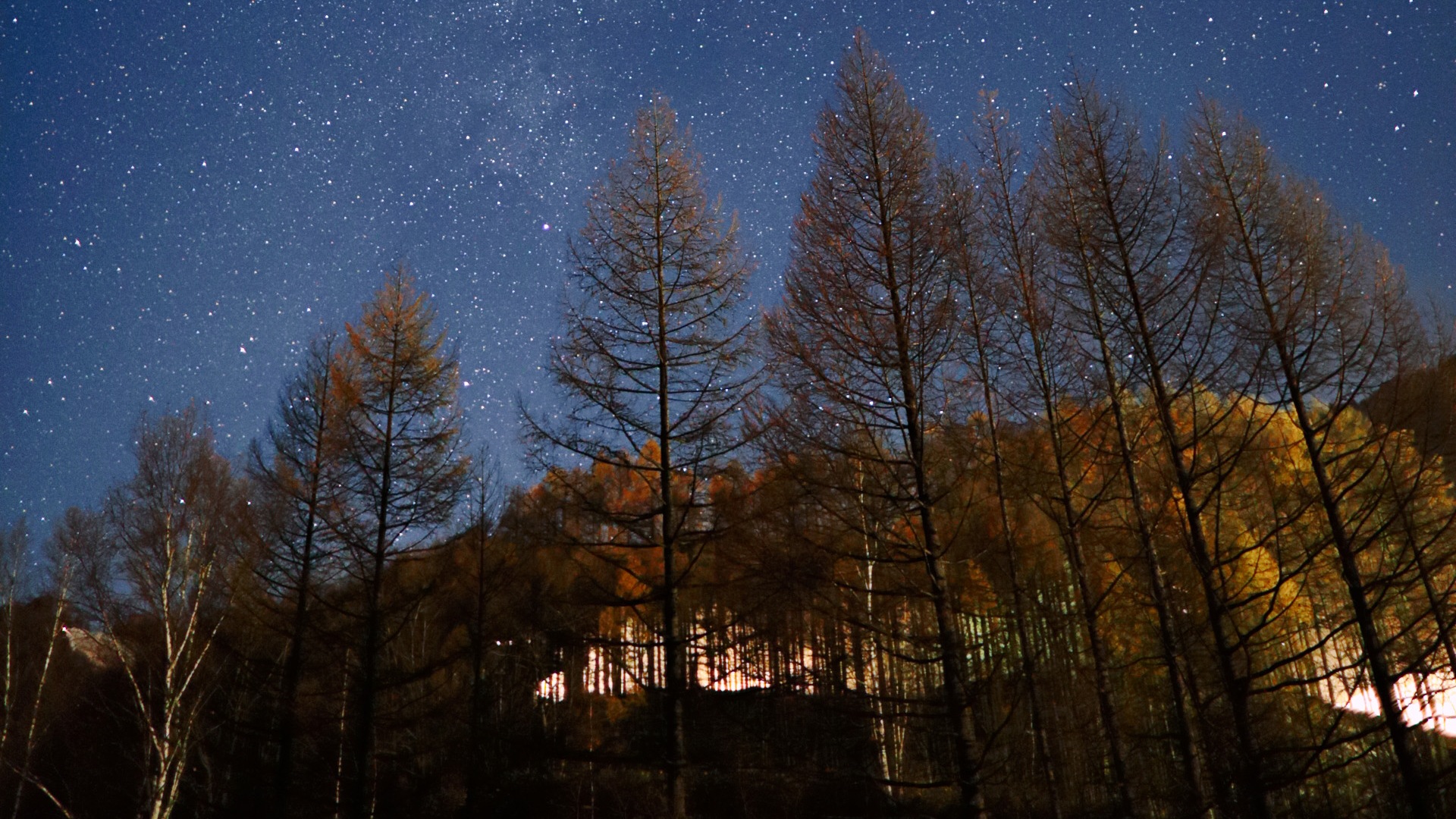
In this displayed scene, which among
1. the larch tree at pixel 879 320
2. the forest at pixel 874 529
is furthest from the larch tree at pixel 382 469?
the larch tree at pixel 879 320

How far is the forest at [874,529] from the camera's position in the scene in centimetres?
576

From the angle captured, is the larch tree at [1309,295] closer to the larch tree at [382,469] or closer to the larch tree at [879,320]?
the larch tree at [879,320]

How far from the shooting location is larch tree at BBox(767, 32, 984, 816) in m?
6.46

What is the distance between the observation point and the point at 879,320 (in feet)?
23.4

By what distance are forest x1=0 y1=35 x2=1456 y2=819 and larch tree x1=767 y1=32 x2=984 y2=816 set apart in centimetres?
4

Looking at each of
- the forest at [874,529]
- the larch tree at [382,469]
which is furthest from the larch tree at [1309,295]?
the larch tree at [382,469]

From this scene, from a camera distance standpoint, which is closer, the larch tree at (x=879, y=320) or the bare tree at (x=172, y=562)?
the larch tree at (x=879, y=320)

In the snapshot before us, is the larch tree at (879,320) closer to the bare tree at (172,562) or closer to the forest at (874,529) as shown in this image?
the forest at (874,529)

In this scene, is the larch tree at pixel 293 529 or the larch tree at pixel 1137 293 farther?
the larch tree at pixel 293 529

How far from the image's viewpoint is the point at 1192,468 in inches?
185

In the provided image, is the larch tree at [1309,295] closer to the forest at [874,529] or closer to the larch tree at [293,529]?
the forest at [874,529]

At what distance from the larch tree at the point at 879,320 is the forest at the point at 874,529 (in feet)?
0.12

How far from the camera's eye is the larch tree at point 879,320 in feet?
21.2

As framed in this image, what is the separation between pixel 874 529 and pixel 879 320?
189 centimetres
